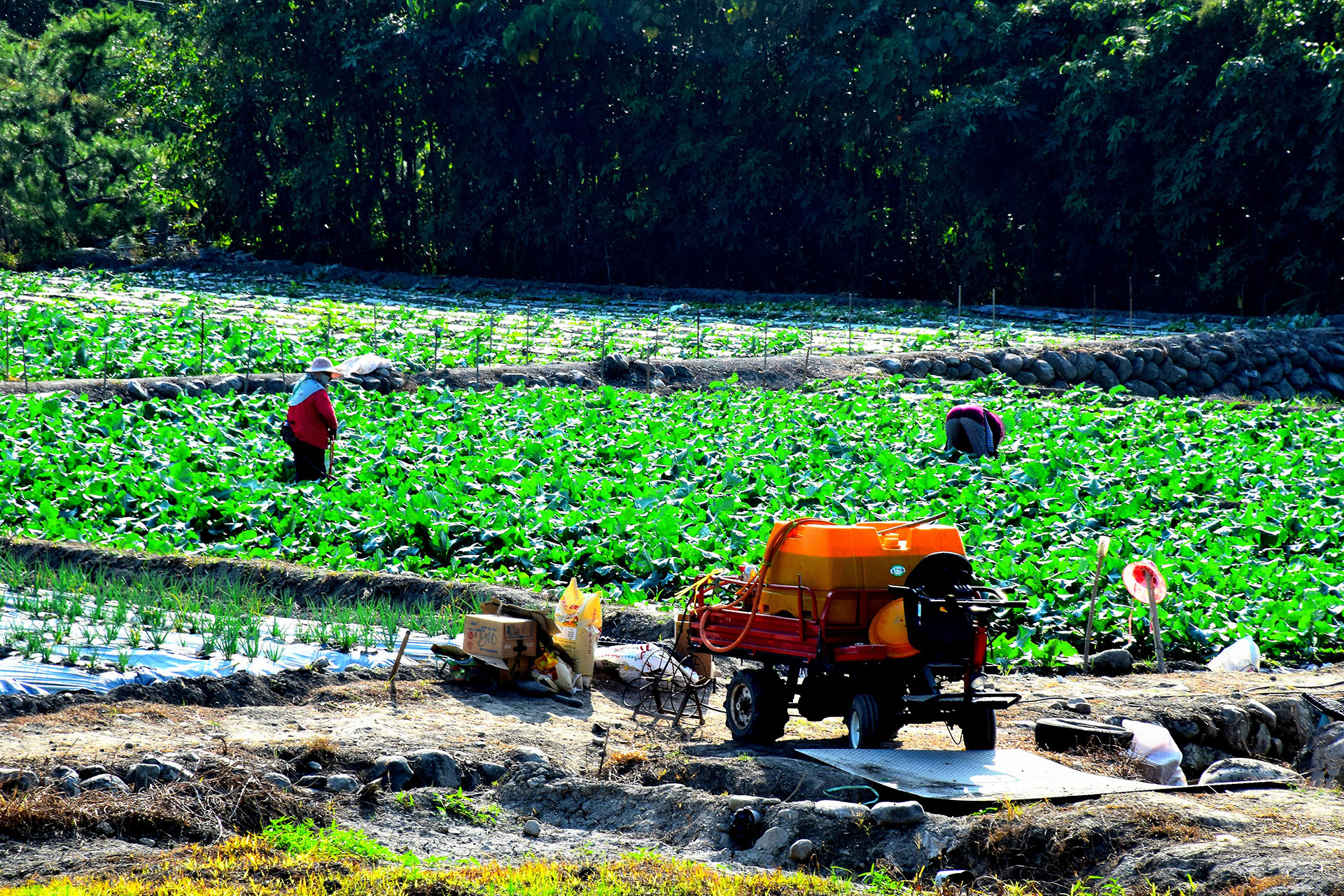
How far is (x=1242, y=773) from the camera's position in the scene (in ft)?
17.1

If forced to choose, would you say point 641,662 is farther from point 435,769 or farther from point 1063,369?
point 1063,369

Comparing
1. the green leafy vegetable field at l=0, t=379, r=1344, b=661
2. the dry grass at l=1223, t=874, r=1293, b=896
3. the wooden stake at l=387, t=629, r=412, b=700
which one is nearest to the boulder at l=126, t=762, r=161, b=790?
the wooden stake at l=387, t=629, r=412, b=700

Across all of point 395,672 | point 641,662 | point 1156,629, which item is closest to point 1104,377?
point 1156,629

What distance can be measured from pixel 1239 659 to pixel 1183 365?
41.2 feet

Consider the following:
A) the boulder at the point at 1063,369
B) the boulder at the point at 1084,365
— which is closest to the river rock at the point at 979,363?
the boulder at the point at 1063,369

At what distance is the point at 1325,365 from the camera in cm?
2019

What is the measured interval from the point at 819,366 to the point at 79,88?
26.6 meters

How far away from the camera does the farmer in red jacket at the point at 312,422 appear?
33.8 feet

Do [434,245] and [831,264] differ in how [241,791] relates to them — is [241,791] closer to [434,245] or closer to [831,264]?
[831,264]

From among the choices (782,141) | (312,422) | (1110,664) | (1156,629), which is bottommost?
(1110,664)

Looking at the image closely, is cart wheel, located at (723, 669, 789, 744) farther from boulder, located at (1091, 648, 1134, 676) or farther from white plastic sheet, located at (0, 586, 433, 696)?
boulder, located at (1091, 648, 1134, 676)

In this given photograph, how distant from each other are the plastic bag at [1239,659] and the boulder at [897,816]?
11.6 ft

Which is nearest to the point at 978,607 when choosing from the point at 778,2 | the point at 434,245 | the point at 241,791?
the point at 241,791

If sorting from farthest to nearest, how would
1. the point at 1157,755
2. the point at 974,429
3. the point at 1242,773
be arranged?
the point at 974,429 → the point at 1157,755 → the point at 1242,773
